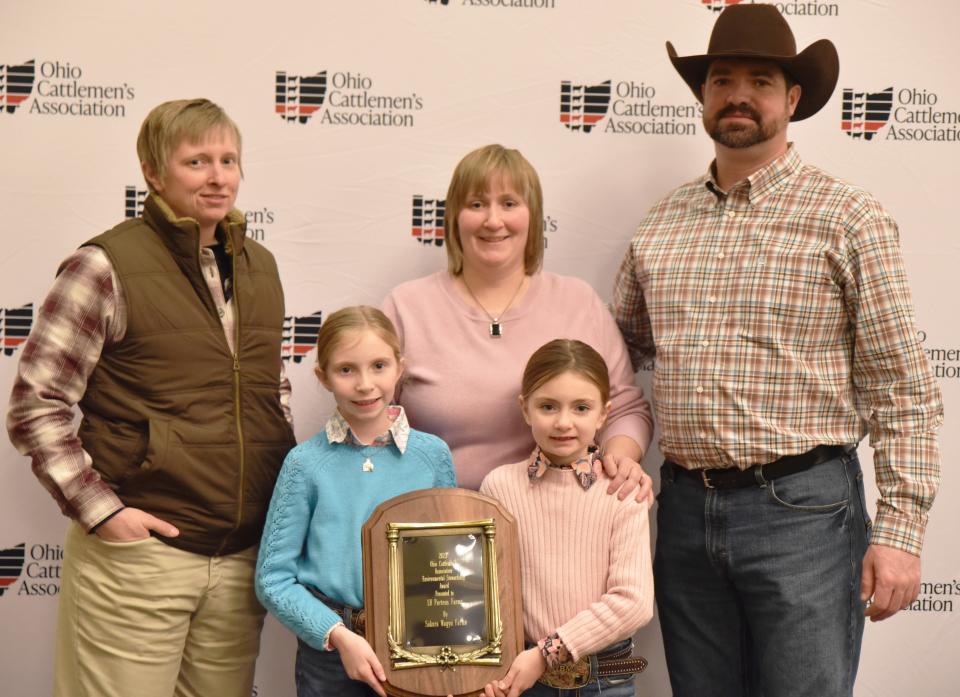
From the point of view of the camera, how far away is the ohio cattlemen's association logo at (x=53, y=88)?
2.83 m

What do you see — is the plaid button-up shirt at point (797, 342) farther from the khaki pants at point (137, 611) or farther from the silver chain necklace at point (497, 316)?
the khaki pants at point (137, 611)

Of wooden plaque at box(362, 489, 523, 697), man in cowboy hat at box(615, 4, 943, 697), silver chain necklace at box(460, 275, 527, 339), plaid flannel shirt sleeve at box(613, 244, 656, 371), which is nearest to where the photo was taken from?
wooden plaque at box(362, 489, 523, 697)

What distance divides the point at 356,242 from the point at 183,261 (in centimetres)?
79

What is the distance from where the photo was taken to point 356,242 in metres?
2.91

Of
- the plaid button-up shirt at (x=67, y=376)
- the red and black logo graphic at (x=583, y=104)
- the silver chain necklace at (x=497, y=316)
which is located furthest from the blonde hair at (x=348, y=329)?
the red and black logo graphic at (x=583, y=104)

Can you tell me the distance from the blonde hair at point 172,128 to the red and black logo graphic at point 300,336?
0.81 m

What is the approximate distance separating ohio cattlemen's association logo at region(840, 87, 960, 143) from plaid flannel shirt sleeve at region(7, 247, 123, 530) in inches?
87.9

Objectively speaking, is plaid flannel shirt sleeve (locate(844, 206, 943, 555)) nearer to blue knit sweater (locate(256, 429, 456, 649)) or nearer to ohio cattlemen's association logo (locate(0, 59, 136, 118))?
blue knit sweater (locate(256, 429, 456, 649))

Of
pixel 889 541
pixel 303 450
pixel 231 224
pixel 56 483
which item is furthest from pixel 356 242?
pixel 889 541

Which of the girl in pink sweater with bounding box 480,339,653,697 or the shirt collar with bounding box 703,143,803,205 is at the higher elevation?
the shirt collar with bounding box 703,143,803,205

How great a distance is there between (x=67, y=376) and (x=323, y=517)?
657mm

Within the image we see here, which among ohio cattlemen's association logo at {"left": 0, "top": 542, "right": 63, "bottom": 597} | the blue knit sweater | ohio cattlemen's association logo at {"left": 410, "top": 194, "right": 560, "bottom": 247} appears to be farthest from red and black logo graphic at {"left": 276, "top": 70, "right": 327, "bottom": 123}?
ohio cattlemen's association logo at {"left": 0, "top": 542, "right": 63, "bottom": 597}

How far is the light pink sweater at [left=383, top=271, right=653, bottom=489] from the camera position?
238 centimetres

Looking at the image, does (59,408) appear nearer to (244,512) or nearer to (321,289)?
(244,512)
